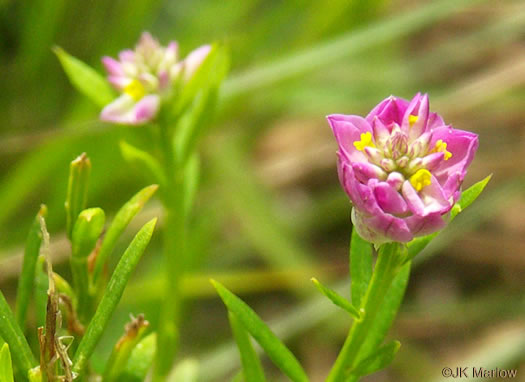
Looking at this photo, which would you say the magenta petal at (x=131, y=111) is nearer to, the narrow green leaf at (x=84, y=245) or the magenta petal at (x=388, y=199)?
the narrow green leaf at (x=84, y=245)

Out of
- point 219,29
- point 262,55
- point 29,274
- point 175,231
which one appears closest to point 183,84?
point 175,231

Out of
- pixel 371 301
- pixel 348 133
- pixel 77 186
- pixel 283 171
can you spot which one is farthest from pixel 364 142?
pixel 283 171

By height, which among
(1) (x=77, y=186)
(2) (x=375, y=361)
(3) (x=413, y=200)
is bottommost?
(2) (x=375, y=361)

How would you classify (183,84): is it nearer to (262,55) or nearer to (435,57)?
(262,55)

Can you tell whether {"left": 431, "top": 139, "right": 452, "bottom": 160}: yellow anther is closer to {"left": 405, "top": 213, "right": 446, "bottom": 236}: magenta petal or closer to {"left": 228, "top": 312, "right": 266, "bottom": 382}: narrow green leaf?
{"left": 405, "top": 213, "right": 446, "bottom": 236}: magenta petal

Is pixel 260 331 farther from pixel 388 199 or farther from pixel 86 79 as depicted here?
pixel 86 79

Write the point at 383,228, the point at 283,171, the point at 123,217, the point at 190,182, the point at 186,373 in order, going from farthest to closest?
the point at 283,171 → the point at 190,182 → the point at 186,373 → the point at 123,217 → the point at 383,228
